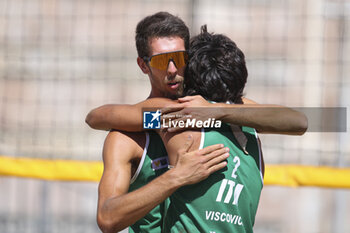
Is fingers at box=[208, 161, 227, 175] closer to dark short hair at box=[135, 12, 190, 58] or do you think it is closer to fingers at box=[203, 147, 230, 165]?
fingers at box=[203, 147, 230, 165]

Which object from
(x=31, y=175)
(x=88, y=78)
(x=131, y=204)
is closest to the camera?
(x=131, y=204)

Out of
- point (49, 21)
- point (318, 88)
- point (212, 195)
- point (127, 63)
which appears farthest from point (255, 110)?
point (49, 21)

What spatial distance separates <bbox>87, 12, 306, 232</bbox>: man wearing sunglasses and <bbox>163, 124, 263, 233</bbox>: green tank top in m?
0.07

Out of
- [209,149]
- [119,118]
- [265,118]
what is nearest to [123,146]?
[119,118]

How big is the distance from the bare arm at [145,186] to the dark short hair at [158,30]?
589 mm

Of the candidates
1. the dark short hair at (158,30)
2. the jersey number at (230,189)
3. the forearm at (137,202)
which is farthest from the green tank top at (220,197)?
the dark short hair at (158,30)

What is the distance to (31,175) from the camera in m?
5.09

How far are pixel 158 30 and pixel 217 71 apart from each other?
0.41 m

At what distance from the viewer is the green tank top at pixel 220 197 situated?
2.33 m

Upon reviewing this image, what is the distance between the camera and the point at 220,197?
232 centimetres

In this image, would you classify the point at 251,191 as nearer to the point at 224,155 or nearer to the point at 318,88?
the point at 224,155

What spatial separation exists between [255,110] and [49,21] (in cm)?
371

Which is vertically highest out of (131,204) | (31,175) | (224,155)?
(224,155)

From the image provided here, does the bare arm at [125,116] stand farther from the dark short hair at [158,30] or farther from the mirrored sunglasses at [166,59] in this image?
the dark short hair at [158,30]
